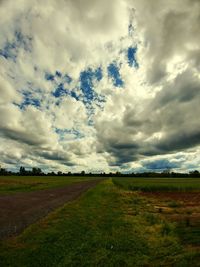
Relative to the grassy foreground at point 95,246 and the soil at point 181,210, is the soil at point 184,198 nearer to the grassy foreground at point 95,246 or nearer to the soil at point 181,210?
the soil at point 181,210

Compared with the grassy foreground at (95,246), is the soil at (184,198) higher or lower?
higher

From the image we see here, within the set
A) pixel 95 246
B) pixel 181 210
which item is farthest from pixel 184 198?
pixel 95 246

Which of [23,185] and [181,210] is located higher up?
[23,185]

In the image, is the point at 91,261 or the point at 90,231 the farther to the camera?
the point at 90,231

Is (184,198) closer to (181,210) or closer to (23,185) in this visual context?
(181,210)

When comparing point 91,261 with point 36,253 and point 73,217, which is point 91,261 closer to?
point 36,253

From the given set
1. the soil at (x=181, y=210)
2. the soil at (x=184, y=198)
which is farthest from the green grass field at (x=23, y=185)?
the soil at (x=184, y=198)

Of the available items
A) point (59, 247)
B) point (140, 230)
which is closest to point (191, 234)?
point (140, 230)

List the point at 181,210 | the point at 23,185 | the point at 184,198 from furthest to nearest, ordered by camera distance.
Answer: the point at 23,185, the point at 184,198, the point at 181,210

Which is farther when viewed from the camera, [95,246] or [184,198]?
[184,198]

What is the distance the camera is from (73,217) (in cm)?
1512

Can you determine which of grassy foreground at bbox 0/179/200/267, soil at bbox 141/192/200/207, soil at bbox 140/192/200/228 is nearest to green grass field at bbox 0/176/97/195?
soil at bbox 140/192/200/228

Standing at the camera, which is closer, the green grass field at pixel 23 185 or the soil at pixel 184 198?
the soil at pixel 184 198

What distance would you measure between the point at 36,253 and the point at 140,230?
5.80 metres
